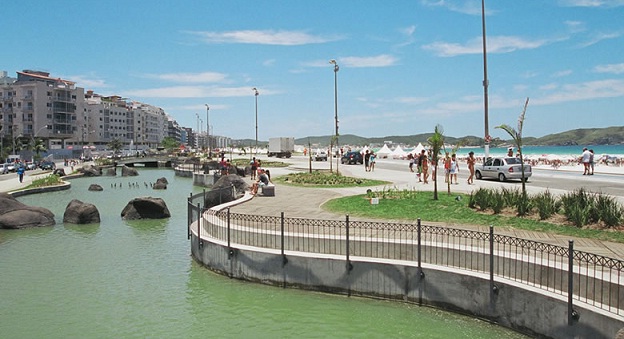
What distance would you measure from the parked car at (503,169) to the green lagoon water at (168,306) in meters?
22.4

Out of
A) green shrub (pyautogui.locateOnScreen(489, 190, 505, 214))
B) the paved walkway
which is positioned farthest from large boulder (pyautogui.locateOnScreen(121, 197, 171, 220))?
green shrub (pyautogui.locateOnScreen(489, 190, 505, 214))

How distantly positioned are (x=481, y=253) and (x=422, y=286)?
169 centimetres

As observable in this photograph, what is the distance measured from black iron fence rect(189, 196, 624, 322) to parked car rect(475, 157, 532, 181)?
20648 mm

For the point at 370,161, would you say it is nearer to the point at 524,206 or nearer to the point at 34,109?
the point at 524,206

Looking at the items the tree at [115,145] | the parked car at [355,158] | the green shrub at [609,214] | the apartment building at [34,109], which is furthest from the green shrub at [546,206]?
the tree at [115,145]

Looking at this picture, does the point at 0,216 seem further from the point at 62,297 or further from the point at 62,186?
the point at 62,186

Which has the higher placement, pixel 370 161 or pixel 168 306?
pixel 370 161

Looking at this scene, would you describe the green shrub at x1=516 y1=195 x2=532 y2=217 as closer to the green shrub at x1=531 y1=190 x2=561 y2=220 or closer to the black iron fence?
the green shrub at x1=531 y1=190 x2=561 y2=220

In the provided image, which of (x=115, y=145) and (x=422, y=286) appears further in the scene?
(x=115, y=145)

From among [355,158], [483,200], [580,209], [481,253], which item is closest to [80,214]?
[483,200]

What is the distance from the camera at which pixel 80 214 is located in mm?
27031

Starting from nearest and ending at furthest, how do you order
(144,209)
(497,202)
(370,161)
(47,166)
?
(497,202)
(144,209)
(370,161)
(47,166)

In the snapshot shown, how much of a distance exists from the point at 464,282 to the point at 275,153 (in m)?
96.7

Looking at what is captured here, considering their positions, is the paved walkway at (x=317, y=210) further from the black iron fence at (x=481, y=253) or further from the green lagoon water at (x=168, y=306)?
the green lagoon water at (x=168, y=306)
